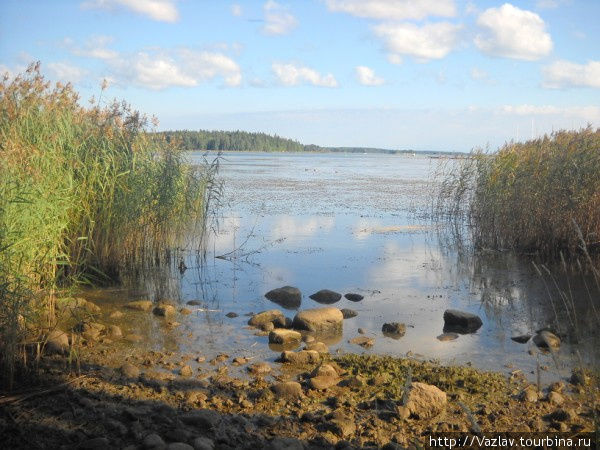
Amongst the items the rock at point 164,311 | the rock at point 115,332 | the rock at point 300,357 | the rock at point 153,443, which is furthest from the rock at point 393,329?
the rock at point 153,443

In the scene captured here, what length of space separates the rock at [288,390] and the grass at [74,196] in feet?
7.63

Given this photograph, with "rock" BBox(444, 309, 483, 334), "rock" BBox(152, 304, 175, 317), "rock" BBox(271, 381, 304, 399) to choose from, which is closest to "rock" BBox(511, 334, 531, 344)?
"rock" BBox(444, 309, 483, 334)

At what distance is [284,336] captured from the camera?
24.3ft

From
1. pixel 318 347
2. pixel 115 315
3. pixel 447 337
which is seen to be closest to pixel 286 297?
pixel 318 347

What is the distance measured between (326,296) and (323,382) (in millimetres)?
3963

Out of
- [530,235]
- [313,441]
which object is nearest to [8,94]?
[313,441]

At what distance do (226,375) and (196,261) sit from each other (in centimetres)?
639

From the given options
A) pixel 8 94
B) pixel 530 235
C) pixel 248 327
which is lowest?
pixel 248 327

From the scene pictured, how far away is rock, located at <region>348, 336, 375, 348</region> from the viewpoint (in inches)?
294

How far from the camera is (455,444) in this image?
470 centimetres

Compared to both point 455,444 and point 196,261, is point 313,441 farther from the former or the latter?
point 196,261

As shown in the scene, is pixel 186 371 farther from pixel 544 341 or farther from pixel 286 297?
pixel 544 341

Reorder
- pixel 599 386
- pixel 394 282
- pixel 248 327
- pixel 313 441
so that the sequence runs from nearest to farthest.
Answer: pixel 313 441
pixel 599 386
pixel 248 327
pixel 394 282

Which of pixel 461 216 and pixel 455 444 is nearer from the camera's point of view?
pixel 455 444
